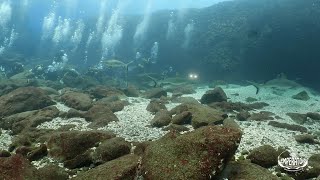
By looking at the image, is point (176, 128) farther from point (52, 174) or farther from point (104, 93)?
point (104, 93)

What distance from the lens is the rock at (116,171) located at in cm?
687

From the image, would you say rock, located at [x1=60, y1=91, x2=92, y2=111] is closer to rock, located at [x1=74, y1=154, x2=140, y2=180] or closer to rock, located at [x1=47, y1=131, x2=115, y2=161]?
rock, located at [x1=47, y1=131, x2=115, y2=161]

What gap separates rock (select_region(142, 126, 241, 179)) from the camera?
21.7 ft

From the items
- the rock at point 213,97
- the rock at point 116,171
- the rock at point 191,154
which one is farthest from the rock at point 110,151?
the rock at point 213,97

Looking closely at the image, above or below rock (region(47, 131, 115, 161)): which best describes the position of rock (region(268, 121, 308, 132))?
below

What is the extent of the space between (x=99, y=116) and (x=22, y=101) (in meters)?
4.81

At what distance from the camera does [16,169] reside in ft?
23.5

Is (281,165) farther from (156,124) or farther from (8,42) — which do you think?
(8,42)

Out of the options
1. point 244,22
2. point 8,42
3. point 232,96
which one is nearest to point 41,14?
point 8,42

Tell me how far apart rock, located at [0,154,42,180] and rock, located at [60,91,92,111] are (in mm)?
8424

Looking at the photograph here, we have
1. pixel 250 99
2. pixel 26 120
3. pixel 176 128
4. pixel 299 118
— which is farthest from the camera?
pixel 250 99

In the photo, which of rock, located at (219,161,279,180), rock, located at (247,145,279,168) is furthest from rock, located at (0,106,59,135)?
rock, located at (247,145,279,168)

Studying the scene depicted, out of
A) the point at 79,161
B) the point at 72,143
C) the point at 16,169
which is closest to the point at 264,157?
the point at 79,161

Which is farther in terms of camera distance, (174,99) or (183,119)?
(174,99)
